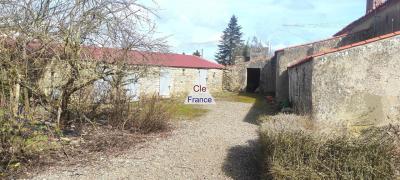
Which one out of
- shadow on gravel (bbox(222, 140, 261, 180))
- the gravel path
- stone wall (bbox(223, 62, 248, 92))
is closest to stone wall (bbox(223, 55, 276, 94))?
stone wall (bbox(223, 62, 248, 92))

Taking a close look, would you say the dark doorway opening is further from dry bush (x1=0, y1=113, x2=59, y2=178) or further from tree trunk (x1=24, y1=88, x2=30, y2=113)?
dry bush (x1=0, y1=113, x2=59, y2=178)

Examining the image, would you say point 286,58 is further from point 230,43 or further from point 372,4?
point 230,43

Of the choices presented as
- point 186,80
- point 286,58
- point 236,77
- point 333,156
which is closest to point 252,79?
point 236,77

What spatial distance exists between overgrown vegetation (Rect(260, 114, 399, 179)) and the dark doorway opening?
24062mm

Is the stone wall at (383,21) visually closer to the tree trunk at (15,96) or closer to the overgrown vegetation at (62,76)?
the overgrown vegetation at (62,76)

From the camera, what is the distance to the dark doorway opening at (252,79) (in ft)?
98.4

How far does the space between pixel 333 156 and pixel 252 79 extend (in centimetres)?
2525

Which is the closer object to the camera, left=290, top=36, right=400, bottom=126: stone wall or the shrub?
the shrub

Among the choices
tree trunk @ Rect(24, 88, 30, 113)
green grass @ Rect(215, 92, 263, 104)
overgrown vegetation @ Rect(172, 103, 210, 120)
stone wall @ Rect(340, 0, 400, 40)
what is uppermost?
stone wall @ Rect(340, 0, 400, 40)

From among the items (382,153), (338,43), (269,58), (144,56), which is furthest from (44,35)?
(269,58)

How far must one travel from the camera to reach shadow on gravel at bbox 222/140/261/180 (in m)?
7.04

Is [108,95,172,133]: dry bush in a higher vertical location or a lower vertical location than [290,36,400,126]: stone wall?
lower

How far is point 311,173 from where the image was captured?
17.2 ft

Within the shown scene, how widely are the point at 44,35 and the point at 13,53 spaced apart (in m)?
0.91
